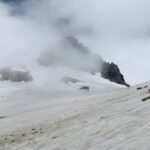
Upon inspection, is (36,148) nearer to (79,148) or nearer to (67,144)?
(67,144)

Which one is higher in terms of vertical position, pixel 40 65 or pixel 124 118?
pixel 40 65

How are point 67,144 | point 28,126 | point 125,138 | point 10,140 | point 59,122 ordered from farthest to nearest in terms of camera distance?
point 28,126
point 59,122
point 10,140
point 67,144
point 125,138

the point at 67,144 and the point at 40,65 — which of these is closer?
the point at 67,144

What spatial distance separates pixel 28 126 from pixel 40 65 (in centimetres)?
15547

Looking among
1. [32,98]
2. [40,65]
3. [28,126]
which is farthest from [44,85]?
[28,126]

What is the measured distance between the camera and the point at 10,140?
3238cm

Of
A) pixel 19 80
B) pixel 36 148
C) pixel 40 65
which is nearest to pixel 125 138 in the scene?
pixel 36 148

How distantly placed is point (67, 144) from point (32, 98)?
275 ft

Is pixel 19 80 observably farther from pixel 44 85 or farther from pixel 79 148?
pixel 79 148

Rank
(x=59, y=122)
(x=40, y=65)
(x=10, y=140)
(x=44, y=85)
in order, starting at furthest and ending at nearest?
(x=40, y=65) → (x=44, y=85) → (x=59, y=122) → (x=10, y=140)

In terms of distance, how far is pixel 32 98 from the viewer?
109 metres

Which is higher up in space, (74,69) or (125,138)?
(74,69)

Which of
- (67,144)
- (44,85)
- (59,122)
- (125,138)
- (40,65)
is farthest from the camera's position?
(40,65)

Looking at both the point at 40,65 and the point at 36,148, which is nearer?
the point at 36,148
